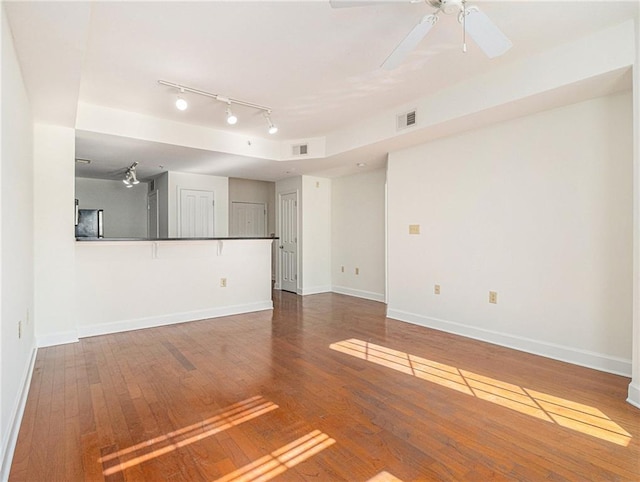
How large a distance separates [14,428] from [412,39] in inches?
130

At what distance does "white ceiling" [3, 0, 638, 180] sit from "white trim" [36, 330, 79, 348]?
2210 millimetres

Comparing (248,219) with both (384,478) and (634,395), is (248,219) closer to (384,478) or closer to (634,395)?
(384,478)

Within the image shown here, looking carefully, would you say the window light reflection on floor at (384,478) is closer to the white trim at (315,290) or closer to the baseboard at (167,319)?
the baseboard at (167,319)

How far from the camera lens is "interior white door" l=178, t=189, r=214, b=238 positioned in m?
6.39

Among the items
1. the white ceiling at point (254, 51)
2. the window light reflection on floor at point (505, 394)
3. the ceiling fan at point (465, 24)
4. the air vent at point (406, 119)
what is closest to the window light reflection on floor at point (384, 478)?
the window light reflection on floor at point (505, 394)

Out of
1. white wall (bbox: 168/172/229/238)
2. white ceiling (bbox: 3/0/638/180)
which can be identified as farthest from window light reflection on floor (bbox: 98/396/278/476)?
white wall (bbox: 168/172/229/238)

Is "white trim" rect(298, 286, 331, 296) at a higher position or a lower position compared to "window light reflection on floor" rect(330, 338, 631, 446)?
higher

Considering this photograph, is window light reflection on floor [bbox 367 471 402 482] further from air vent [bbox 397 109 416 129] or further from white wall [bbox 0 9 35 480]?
air vent [bbox 397 109 416 129]

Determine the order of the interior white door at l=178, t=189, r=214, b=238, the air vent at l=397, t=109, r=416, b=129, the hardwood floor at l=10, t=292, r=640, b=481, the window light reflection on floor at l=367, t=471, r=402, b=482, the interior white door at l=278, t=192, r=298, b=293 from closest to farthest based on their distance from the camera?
the window light reflection on floor at l=367, t=471, r=402, b=482, the hardwood floor at l=10, t=292, r=640, b=481, the air vent at l=397, t=109, r=416, b=129, the interior white door at l=178, t=189, r=214, b=238, the interior white door at l=278, t=192, r=298, b=293

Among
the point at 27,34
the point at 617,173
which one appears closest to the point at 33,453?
the point at 27,34

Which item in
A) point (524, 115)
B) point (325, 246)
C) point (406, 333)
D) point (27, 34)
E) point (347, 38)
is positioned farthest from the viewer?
point (325, 246)

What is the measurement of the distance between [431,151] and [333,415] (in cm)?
334

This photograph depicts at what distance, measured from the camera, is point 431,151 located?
4273 millimetres

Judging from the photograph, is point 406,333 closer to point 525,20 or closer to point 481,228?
point 481,228
